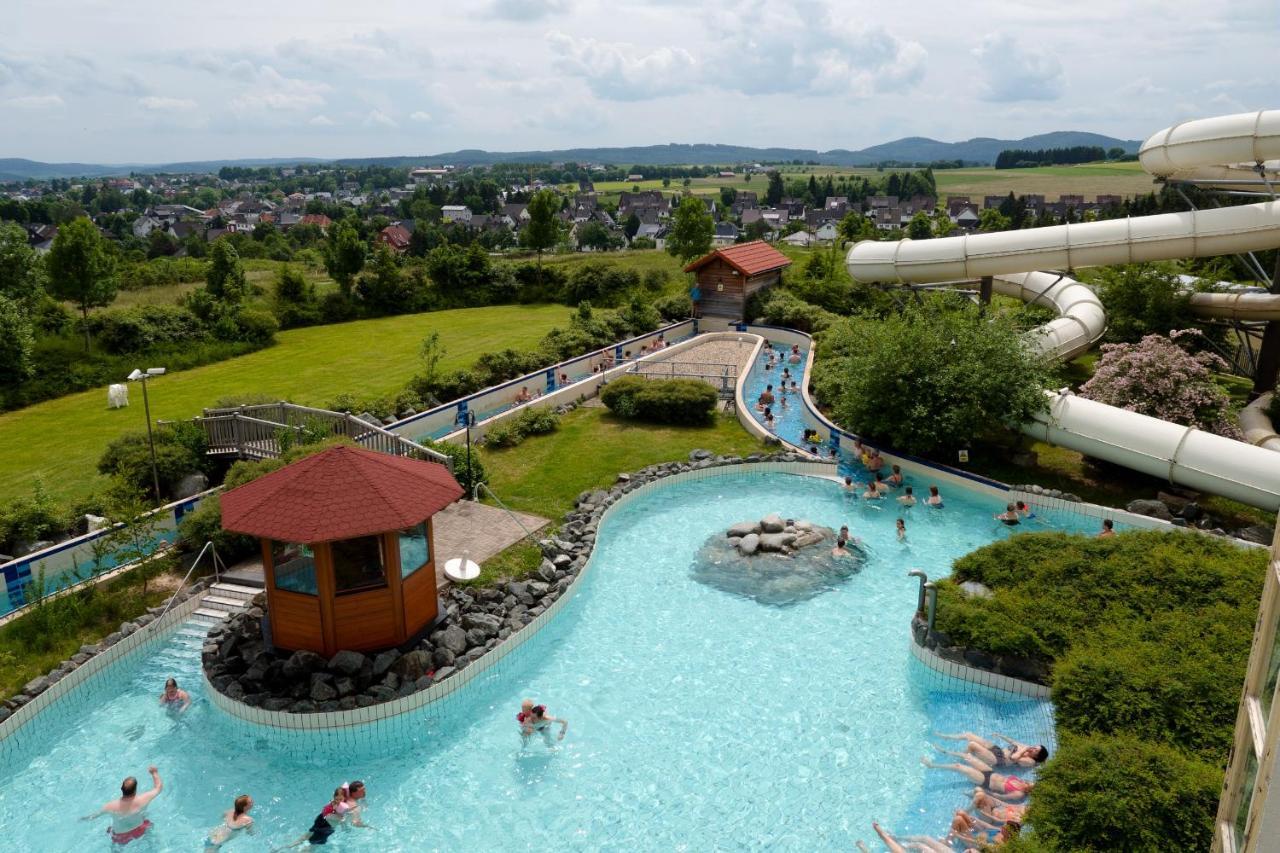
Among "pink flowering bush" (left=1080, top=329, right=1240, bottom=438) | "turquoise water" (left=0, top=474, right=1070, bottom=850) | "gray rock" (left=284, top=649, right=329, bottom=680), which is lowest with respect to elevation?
"turquoise water" (left=0, top=474, right=1070, bottom=850)

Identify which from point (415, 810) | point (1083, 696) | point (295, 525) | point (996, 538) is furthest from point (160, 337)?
point (1083, 696)

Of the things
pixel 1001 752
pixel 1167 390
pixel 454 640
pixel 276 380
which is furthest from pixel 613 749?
pixel 276 380

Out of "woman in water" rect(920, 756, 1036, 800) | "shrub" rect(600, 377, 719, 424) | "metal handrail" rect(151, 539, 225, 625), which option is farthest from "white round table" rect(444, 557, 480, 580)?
"shrub" rect(600, 377, 719, 424)

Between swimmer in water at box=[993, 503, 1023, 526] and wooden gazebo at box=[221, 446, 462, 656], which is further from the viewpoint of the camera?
swimmer in water at box=[993, 503, 1023, 526]

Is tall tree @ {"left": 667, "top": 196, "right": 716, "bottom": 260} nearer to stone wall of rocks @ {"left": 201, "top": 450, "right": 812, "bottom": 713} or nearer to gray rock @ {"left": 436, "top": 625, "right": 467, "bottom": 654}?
stone wall of rocks @ {"left": 201, "top": 450, "right": 812, "bottom": 713}

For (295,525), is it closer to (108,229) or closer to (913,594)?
(913,594)

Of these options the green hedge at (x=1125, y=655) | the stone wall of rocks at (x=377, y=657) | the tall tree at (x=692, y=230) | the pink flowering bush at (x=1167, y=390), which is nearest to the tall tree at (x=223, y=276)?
the tall tree at (x=692, y=230)

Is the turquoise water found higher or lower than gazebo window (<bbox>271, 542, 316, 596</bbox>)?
lower
